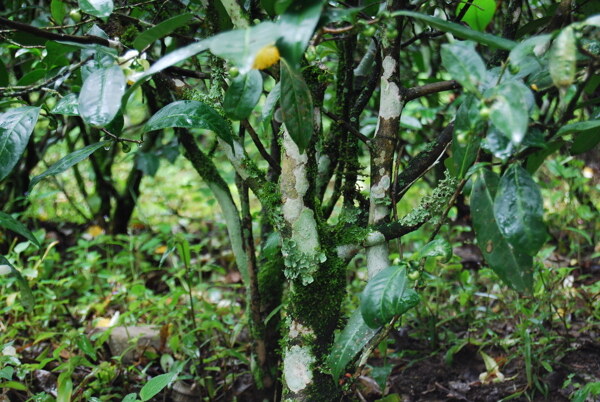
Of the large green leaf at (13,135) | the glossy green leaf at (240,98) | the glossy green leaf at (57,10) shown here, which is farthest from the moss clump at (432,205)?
the glossy green leaf at (57,10)

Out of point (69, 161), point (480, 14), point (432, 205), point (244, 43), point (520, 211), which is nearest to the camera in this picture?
point (244, 43)

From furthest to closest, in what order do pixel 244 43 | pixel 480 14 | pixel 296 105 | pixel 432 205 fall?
pixel 480 14
pixel 432 205
pixel 296 105
pixel 244 43

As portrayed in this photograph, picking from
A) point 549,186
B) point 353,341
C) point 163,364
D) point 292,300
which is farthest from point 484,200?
point 549,186

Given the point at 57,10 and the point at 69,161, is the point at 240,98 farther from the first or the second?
the point at 57,10

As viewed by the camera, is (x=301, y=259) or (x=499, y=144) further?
(x=301, y=259)

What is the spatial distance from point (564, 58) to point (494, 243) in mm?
253

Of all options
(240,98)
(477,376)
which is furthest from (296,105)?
(477,376)

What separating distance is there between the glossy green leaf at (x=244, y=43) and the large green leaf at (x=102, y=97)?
194 millimetres

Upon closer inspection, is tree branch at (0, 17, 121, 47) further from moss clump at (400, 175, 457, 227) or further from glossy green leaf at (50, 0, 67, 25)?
moss clump at (400, 175, 457, 227)

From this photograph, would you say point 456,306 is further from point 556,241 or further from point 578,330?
point 556,241

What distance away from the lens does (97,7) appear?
78 cm

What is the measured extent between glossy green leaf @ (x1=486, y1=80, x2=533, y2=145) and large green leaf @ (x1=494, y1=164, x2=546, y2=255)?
11 centimetres

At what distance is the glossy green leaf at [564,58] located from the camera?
0.57 meters

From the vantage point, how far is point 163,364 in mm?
1414
